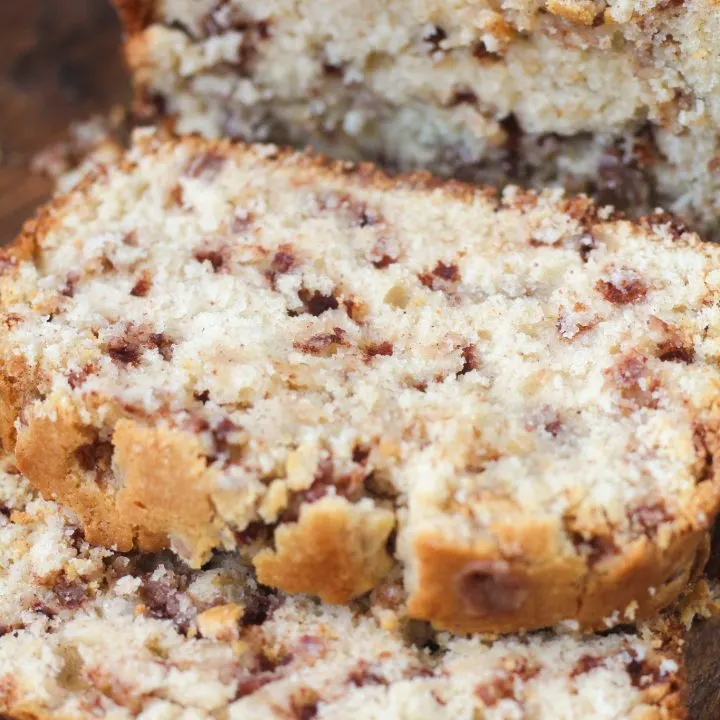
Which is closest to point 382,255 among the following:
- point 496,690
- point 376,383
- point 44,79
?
point 376,383

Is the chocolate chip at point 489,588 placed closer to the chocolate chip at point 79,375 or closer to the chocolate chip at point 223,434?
the chocolate chip at point 223,434

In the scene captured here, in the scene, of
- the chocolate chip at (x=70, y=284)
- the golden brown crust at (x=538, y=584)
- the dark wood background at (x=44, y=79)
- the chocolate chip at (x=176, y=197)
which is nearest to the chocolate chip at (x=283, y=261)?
the chocolate chip at (x=176, y=197)

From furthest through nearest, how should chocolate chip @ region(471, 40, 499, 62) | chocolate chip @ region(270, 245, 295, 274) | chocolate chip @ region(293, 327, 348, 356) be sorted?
chocolate chip @ region(471, 40, 499, 62) < chocolate chip @ region(270, 245, 295, 274) < chocolate chip @ region(293, 327, 348, 356)

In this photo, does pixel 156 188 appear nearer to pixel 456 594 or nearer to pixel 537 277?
pixel 537 277

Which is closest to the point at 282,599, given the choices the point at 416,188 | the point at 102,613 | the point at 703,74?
the point at 102,613

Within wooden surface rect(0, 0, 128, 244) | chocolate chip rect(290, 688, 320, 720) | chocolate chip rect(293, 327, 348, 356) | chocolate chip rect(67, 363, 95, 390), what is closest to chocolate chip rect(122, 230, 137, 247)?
chocolate chip rect(67, 363, 95, 390)

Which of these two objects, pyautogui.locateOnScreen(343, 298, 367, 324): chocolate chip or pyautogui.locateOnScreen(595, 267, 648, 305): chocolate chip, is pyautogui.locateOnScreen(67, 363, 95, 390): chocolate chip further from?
pyautogui.locateOnScreen(595, 267, 648, 305): chocolate chip
